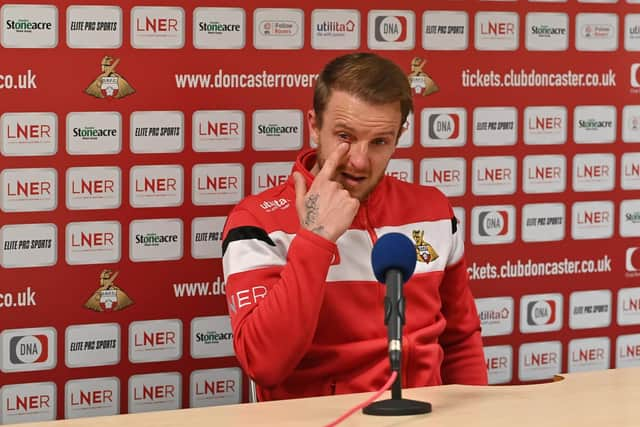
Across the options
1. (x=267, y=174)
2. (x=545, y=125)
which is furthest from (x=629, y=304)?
(x=267, y=174)

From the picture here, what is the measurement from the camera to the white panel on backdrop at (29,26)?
2525 millimetres

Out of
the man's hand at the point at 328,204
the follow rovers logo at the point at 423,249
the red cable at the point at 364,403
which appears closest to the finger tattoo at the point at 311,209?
the man's hand at the point at 328,204

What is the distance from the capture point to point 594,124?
10.5ft

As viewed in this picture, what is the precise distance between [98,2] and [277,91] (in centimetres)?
51

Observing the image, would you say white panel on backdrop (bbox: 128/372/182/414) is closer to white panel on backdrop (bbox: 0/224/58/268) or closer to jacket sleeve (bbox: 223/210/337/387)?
white panel on backdrop (bbox: 0/224/58/268)

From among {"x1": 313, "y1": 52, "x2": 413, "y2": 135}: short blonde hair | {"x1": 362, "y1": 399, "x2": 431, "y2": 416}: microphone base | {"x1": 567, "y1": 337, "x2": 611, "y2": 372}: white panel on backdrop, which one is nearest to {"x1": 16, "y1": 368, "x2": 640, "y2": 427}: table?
{"x1": 362, "y1": 399, "x2": 431, "y2": 416}: microphone base

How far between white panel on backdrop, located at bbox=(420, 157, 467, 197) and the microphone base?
121cm

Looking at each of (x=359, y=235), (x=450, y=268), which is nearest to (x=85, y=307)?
(x=359, y=235)

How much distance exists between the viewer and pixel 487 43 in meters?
3.06

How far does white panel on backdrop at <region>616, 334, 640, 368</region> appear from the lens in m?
3.33

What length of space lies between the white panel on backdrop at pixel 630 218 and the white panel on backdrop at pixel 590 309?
0.19m

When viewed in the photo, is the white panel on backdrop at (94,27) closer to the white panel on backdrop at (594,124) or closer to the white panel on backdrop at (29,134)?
the white panel on backdrop at (29,134)

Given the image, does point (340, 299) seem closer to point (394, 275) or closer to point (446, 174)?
point (394, 275)

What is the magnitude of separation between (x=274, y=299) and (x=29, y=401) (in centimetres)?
83
